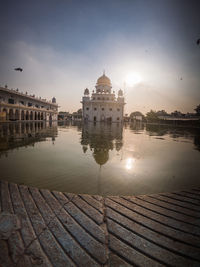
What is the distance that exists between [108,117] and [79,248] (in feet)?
166

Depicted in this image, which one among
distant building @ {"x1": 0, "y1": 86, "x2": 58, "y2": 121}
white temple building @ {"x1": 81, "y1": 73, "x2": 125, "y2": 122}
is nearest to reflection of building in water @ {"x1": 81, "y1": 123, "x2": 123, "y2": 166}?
distant building @ {"x1": 0, "y1": 86, "x2": 58, "y2": 121}

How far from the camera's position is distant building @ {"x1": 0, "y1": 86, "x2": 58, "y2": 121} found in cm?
2920

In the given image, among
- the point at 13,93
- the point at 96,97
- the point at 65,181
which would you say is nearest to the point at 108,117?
the point at 96,97

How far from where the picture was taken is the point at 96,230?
1.89 meters

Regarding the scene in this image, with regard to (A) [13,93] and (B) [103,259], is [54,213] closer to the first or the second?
(B) [103,259]

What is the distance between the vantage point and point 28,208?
231cm

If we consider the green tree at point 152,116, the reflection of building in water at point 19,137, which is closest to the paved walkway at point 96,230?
the reflection of building in water at point 19,137

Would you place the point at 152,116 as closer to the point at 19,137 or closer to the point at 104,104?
the point at 104,104

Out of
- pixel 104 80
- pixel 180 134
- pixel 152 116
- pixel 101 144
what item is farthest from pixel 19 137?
pixel 152 116

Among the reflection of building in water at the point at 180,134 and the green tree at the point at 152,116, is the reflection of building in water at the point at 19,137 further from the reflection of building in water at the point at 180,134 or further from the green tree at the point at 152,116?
the green tree at the point at 152,116

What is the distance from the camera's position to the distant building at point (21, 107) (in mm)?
29203

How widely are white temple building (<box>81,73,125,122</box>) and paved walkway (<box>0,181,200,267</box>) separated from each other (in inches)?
1940

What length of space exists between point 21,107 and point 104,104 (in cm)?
2787

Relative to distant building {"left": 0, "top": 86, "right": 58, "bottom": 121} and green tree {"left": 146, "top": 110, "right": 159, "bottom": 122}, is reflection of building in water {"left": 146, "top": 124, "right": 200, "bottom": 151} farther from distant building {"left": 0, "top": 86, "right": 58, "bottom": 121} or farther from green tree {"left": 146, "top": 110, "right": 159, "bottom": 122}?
green tree {"left": 146, "top": 110, "right": 159, "bottom": 122}
